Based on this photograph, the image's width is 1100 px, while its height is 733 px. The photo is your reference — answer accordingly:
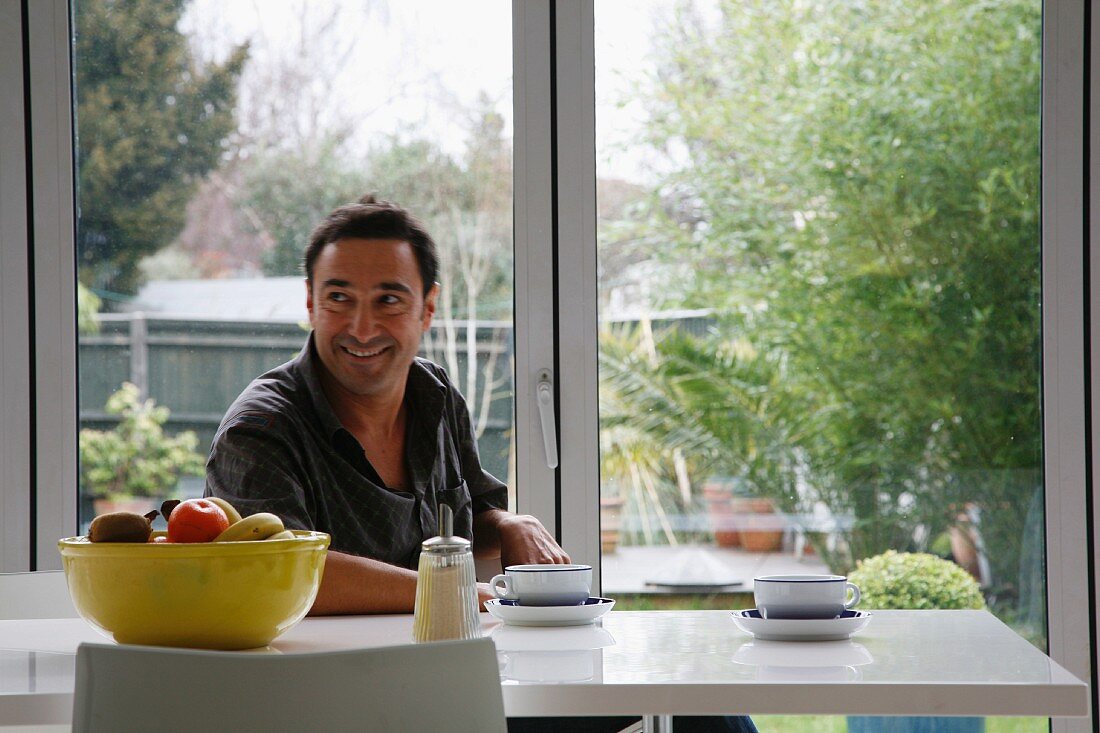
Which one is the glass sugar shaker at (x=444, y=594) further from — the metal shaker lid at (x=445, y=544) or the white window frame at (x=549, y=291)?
the white window frame at (x=549, y=291)

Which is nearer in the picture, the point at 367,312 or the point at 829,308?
the point at 367,312

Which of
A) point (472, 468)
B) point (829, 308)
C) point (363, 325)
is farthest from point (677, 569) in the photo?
point (363, 325)

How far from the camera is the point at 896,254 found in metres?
2.79

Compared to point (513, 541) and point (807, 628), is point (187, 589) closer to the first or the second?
point (807, 628)

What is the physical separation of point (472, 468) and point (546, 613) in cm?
97

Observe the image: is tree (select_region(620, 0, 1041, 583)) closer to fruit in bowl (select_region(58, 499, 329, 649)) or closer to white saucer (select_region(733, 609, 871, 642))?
white saucer (select_region(733, 609, 871, 642))

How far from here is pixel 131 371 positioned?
2.86 metres

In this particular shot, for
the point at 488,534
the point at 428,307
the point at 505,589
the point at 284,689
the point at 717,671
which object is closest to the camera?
the point at 284,689

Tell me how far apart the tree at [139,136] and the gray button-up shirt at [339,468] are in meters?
0.77

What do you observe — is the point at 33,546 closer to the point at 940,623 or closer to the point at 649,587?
the point at 649,587

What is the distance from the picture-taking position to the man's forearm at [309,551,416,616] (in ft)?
5.85

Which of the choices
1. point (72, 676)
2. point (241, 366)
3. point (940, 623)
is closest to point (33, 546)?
point (241, 366)

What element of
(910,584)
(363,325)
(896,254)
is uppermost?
(896,254)

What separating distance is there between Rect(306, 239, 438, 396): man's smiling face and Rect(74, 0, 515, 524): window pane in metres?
0.33
